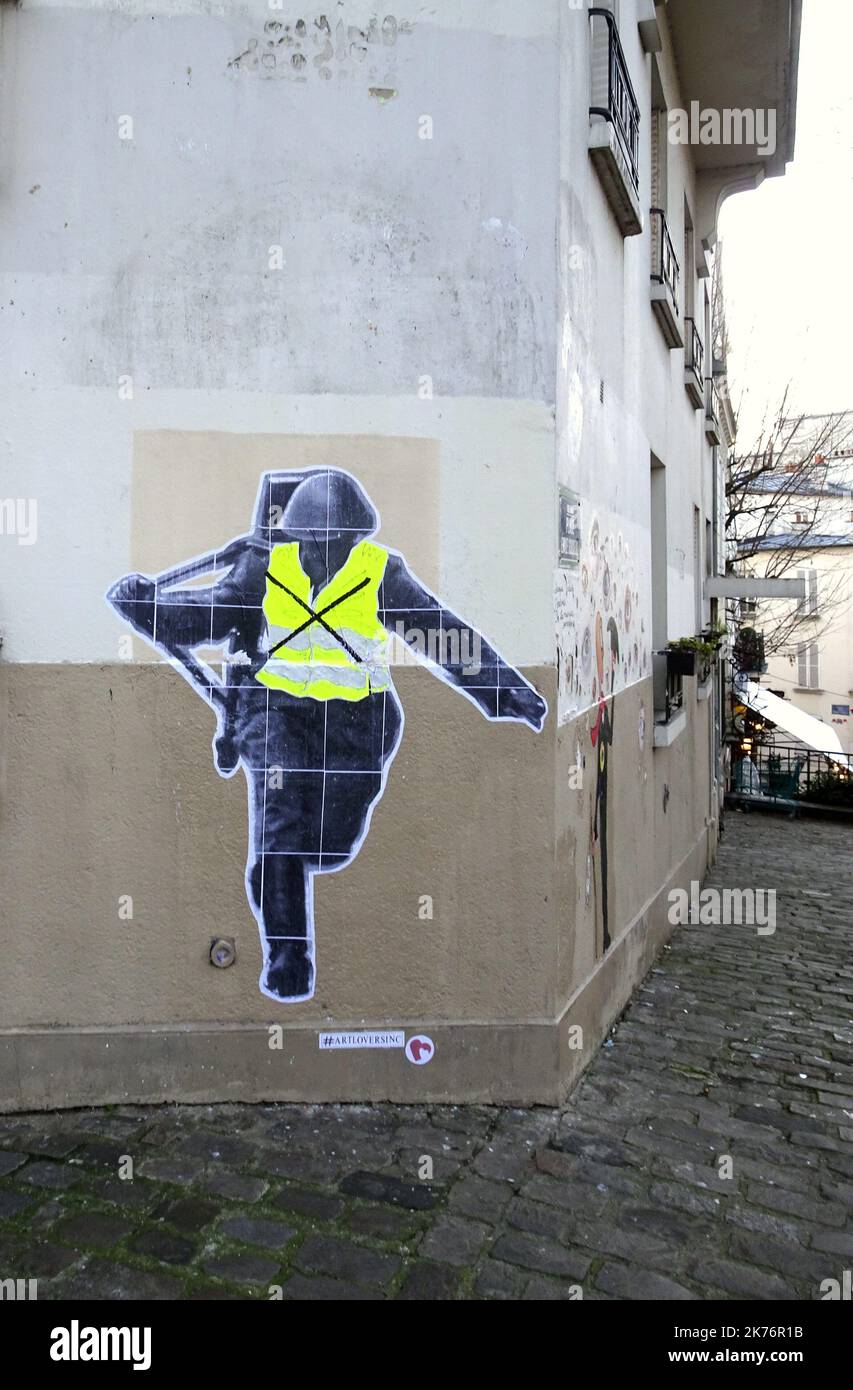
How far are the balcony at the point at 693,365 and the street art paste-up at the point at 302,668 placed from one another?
20.3 feet

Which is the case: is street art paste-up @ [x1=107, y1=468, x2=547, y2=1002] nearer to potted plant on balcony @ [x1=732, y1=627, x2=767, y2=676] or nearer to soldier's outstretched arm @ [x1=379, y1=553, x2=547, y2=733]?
soldier's outstretched arm @ [x1=379, y1=553, x2=547, y2=733]

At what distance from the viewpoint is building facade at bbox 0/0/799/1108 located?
459 centimetres

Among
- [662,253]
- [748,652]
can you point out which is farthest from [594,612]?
[748,652]

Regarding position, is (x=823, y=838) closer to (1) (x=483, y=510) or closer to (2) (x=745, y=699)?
(2) (x=745, y=699)

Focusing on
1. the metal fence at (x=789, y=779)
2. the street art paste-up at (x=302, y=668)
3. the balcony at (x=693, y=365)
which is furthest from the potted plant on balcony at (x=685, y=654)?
the metal fence at (x=789, y=779)

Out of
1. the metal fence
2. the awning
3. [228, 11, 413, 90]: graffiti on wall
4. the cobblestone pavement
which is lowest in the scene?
the cobblestone pavement

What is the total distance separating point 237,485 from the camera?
465 cm

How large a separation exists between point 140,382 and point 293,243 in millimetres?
937

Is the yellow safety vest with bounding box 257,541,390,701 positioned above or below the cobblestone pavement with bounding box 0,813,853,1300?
above

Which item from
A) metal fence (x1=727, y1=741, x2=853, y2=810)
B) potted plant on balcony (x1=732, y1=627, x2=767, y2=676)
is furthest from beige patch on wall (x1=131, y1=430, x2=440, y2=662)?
potted plant on balcony (x1=732, y1=627, x2=767, y2=676)

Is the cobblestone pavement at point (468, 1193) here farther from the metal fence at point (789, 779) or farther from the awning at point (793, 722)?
the awning at point (793, 722)

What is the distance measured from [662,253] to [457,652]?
15.6ft

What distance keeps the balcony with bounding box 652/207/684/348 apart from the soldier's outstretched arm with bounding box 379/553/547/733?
4.16 metres
